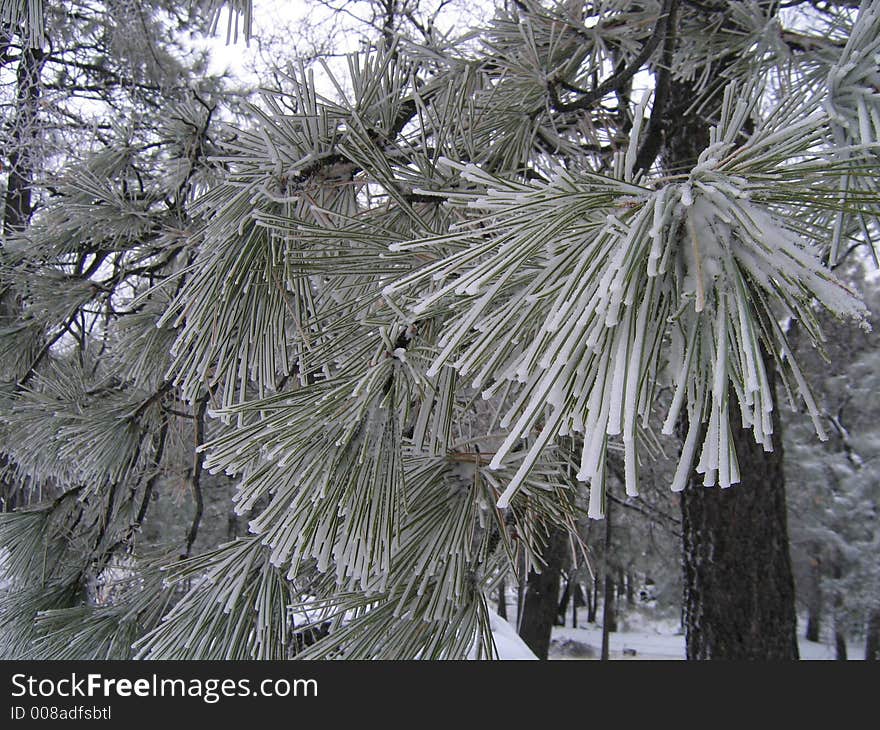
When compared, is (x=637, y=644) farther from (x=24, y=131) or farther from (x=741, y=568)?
(x=24, y=131)

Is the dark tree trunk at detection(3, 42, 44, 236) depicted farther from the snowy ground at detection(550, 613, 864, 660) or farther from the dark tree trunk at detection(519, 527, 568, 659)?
the snowy ground at detection(550, 613, 864, 660)

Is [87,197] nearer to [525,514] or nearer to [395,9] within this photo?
[525,514]

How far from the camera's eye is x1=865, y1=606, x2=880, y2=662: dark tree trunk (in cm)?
534

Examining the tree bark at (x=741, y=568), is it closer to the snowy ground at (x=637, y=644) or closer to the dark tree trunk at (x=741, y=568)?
the dark tree trunk at (x=741, y=568)

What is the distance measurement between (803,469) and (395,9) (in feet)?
16.9

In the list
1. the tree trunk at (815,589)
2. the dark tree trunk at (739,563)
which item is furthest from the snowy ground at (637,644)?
the dark tree trunk at (739,563)

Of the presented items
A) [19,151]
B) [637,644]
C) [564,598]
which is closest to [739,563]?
[19,151]

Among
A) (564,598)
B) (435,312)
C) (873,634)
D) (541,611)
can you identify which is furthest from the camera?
(564,598)

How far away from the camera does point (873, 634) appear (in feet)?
18.2

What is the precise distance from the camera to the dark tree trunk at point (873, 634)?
5337 millimetres

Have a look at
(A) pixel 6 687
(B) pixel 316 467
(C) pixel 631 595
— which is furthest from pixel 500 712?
(C) pixel 631 595

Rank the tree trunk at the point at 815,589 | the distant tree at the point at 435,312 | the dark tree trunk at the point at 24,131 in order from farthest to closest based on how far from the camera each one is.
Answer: the tree trunk at the point at 815,589
the dark tree trunk at the point at 24,131
the distant tree at the point at 435,312

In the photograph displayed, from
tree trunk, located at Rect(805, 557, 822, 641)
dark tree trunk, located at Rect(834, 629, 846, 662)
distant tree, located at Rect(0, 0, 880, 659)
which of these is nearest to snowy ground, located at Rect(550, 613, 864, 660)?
dark tree trunk, located at Rect(834, 629, 846, 662)

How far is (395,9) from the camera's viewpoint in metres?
2.30
